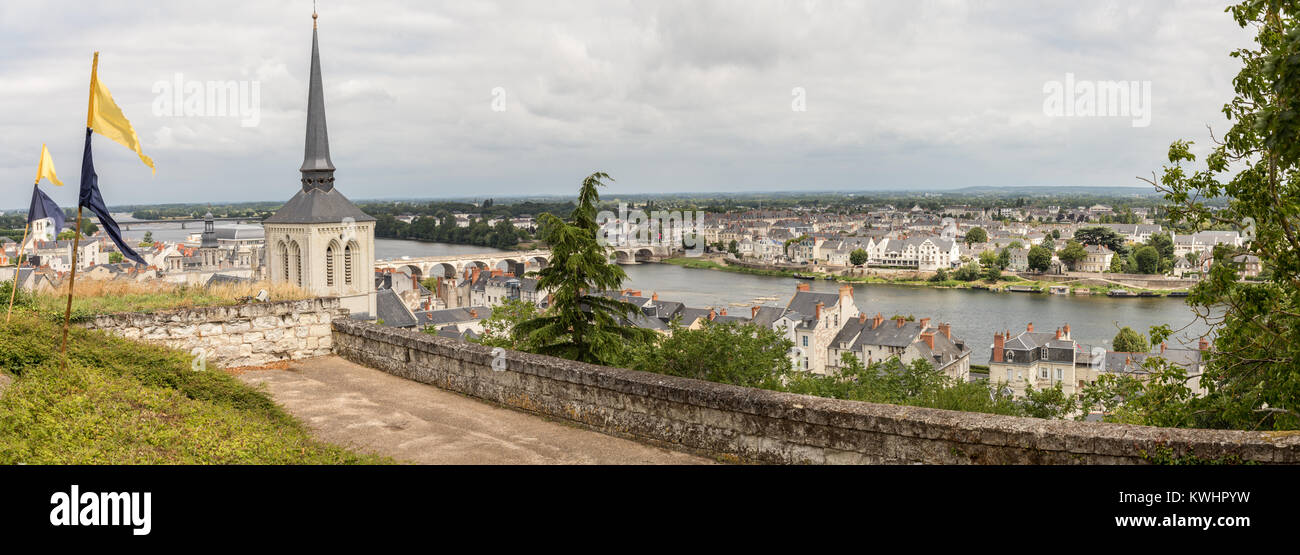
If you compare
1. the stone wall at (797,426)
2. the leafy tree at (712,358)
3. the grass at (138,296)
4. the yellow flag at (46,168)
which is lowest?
the leafy tree at (712,358)

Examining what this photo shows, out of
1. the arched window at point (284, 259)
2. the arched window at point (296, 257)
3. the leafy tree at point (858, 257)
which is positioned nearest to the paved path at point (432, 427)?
the arched window at point (296, 257)

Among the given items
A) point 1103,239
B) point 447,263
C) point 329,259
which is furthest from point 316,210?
point 1103,239

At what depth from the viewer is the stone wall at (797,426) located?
4168 millimetres

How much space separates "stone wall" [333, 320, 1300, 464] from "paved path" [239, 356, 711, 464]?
0.55ft

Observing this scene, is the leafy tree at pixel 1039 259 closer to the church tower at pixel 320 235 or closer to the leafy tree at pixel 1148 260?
the leafy tree at pixel 1148 260

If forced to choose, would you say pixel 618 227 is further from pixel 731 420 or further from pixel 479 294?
pixel 731 420

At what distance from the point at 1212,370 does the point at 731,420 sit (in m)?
3.55

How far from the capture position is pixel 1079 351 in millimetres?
39750

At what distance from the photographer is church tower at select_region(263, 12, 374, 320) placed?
3616 centimetres

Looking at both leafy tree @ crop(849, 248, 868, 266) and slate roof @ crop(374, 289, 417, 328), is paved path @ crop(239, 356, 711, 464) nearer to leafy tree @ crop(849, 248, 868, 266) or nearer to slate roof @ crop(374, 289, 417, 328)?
slate roof @ crop(374, 289, 417, 328)

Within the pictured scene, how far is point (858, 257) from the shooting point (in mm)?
100062

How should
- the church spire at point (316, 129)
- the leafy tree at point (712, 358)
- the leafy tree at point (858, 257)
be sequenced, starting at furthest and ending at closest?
the leafy tree at point (858, 257), the church spire at point (316, 129), the leafy tree at point (712, 358)

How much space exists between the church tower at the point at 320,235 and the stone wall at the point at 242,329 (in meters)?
27.6
